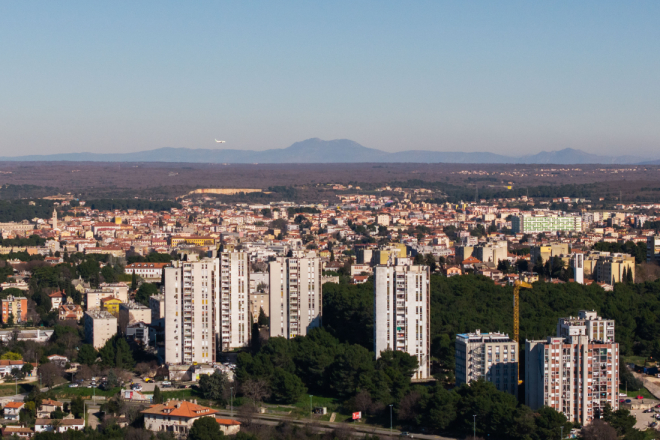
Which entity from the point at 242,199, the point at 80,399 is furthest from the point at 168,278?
the point at 242,199

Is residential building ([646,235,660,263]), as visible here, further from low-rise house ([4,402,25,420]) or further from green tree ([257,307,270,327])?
low-rise house ([4,402,25,420])

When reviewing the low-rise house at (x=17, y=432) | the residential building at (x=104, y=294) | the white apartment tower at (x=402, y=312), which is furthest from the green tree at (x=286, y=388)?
the residential building at (x=104, y=294)

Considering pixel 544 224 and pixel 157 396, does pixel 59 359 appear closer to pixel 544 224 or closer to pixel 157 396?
pixel 157 396

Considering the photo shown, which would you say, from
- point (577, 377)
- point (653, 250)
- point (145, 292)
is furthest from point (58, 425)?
point (653, 250)

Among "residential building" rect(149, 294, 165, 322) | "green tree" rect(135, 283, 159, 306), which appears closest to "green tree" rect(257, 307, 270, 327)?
"residential building" rect(149, 294, 165, 322)

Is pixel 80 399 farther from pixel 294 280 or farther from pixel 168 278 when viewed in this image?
pixel 294 280

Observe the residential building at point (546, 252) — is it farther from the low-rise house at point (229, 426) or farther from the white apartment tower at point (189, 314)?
the low-rise house at point (229, 426)

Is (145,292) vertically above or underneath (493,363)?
underneath
